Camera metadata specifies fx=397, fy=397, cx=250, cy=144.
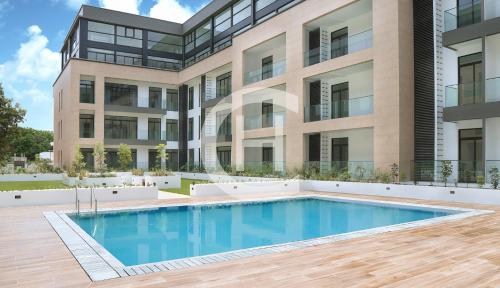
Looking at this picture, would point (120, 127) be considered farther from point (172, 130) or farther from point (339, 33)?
point (339, 33)

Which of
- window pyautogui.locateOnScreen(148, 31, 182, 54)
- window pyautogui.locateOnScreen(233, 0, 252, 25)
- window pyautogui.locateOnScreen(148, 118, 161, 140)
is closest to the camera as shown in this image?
window pyautogui.locateOnScreen(233, 0, 252, 25)

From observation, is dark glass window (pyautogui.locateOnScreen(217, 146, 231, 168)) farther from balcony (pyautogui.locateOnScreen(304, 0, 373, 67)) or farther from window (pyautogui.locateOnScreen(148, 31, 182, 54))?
window (pyautogui.locateOnScreen(148, 31, 182, 54))

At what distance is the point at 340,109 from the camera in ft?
64.2

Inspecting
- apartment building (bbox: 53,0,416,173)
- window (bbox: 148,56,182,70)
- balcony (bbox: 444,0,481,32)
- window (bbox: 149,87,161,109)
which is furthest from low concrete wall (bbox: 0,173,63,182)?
balcony (bbox: 444,0,481,32)

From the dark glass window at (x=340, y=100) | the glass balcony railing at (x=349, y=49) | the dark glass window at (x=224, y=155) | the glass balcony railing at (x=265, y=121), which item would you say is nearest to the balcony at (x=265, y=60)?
the glass balcony railing at (x=349, y=49)

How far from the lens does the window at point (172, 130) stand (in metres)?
35.5

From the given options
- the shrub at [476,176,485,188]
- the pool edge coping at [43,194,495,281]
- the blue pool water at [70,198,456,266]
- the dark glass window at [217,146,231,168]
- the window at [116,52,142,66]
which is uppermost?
the window at [116,52,142,66]

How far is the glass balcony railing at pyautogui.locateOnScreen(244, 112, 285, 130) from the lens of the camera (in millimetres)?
23266

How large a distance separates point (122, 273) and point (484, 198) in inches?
484

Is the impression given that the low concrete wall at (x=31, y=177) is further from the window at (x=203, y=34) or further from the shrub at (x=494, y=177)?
the shrub at (x=494, y=177)

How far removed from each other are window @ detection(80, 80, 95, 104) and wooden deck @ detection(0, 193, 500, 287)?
25650 mm

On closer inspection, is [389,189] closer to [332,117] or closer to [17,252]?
[332,117]

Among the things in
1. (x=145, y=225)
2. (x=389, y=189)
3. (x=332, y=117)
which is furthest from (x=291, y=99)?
(x=145, y=225)

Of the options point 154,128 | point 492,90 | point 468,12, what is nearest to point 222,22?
point 154,128
